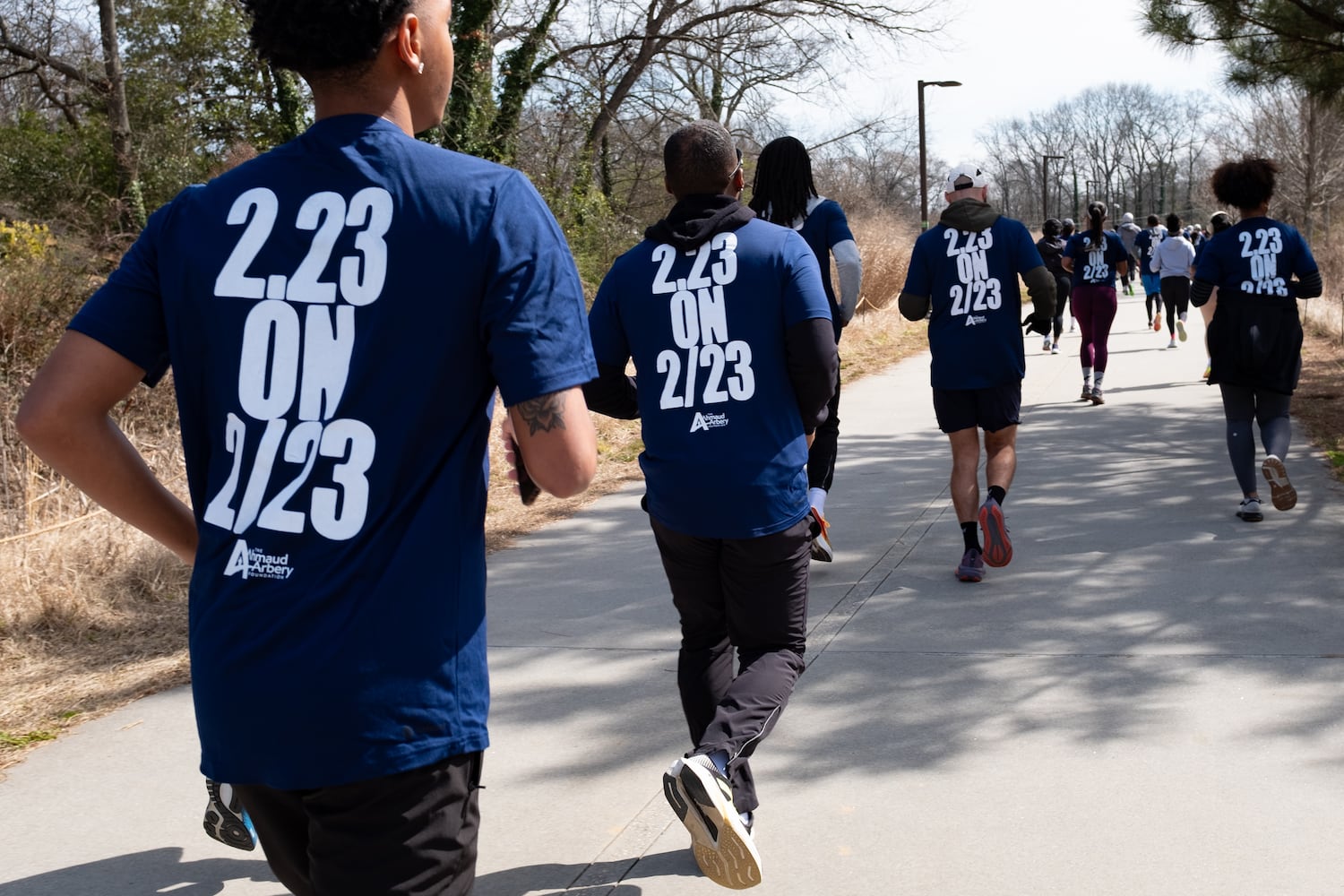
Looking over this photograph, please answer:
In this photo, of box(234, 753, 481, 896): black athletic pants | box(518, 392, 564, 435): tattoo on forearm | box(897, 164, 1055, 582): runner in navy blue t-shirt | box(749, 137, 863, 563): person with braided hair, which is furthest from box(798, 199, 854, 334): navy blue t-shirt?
box(234, 753, 481, 896): black athletic pants

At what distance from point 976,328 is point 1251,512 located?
2.14 meters

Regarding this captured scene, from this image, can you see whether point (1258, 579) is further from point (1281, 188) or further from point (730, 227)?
point (1281, 188)

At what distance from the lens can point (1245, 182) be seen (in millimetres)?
6574

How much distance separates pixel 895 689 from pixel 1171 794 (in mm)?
1131

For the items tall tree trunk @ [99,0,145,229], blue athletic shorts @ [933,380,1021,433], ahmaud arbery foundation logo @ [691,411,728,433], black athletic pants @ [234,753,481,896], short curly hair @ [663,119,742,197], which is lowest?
black athletic pants @ [234,753,481,896]

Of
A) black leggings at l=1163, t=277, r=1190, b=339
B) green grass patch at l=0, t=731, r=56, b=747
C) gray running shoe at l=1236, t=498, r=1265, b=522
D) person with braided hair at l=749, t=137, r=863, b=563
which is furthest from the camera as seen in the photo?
black leggings at l=1163, t=277, r=1190, b=339

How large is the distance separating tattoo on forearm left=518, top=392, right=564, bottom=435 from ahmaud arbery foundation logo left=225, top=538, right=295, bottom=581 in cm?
34

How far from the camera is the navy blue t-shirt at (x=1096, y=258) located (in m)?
11.5

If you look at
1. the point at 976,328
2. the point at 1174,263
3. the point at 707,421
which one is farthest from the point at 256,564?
the point at 1174,263

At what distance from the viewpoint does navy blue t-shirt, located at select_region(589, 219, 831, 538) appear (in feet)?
10.4

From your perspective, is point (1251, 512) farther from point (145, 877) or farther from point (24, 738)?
point (24, 738)

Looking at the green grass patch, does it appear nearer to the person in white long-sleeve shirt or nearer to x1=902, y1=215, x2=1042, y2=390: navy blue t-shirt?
x1=902, y1=215, x2=1042, y2=390: navy blue t-shirt

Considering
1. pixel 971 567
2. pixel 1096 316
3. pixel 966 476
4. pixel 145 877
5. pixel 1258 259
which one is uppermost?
pixel 1258 259

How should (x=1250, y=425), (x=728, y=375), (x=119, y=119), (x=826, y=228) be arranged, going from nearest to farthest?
(x=728, y=375) < (x=826, y=228) < (x=1250, y=425) < (x=119, y=119)
